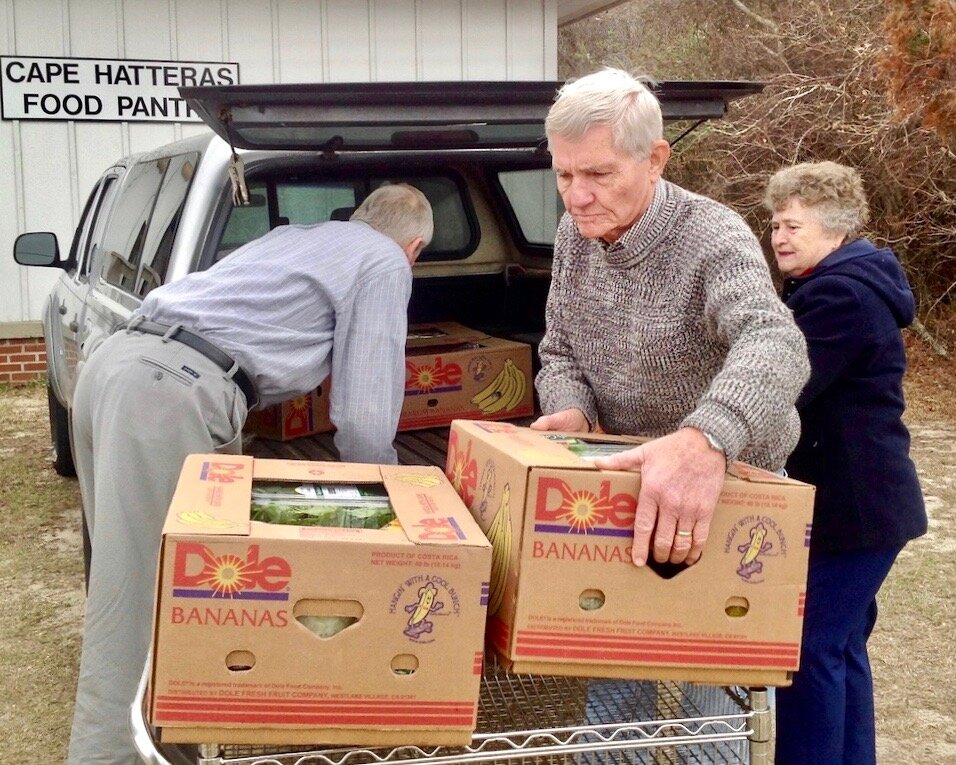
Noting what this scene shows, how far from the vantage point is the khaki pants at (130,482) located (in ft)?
9.70

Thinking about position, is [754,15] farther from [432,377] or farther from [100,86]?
[432,377]

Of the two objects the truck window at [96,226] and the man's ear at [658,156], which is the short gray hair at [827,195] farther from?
the truck window at [96,226]

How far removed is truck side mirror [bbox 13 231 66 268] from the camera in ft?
19.8

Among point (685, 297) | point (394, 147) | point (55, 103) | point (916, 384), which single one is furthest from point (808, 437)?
point (55, 103)

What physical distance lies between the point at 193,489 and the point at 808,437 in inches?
66.4

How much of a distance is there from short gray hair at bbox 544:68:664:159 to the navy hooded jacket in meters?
0.92

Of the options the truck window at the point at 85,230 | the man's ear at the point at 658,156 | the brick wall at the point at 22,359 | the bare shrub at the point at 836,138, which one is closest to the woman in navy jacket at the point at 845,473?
the man's ear at the point at 658,156

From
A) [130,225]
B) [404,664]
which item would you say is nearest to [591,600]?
[404,664]

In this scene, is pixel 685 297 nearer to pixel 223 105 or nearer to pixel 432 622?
pixel 432 622

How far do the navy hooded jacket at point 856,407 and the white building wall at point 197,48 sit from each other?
7.54 m

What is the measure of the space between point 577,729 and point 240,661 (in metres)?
0.56

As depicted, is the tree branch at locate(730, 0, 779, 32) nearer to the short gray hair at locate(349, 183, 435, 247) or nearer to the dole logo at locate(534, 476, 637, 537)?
the short gray hair at locate(349, 183, 435, 247)

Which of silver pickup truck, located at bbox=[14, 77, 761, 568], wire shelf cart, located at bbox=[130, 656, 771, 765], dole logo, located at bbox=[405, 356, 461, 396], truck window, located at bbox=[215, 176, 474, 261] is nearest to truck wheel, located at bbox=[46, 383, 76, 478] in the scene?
silver pickup truck, located at bbox=[14, 77, 761, 568]

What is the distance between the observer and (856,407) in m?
2.92
